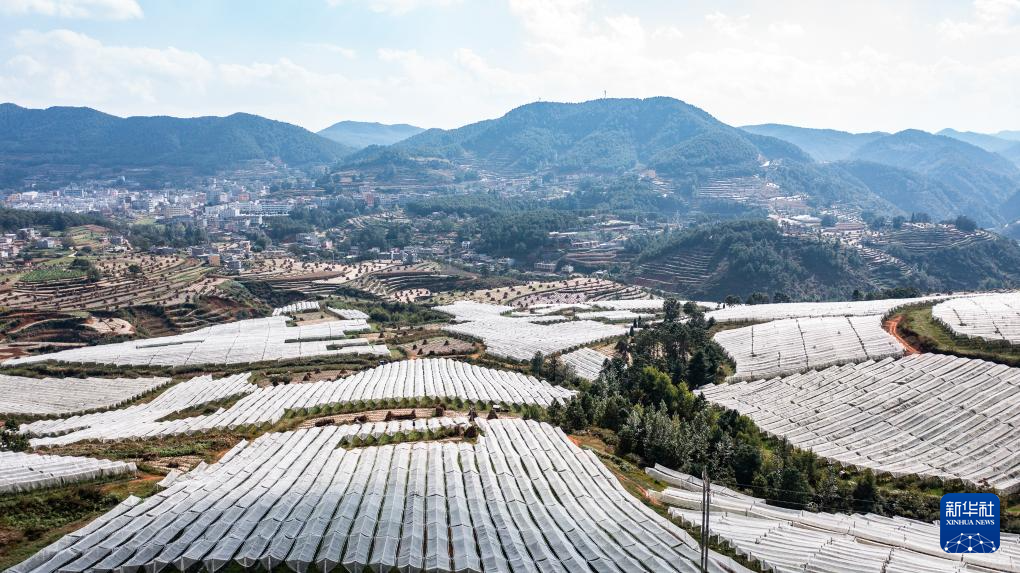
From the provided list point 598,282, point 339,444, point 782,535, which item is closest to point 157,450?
point 339,444

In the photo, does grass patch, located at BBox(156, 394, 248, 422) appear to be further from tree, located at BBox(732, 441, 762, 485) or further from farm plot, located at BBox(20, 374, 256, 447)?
tree, located at BBox(732, 441, 762, 485)

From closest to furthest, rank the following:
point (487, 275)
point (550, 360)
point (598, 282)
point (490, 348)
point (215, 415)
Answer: point (215, 415) → point (550, 360) → point (490, 348) → point (598, 282) → point (487, 275)

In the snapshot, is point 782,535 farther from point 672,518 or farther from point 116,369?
point 116,369

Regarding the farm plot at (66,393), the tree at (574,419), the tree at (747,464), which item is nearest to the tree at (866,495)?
the tree at (747,464)

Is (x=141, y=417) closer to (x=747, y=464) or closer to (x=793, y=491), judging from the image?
(x=747, y=464)

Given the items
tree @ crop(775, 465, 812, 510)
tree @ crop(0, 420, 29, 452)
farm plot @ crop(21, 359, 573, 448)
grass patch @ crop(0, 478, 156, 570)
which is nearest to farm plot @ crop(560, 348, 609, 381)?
farm plot @ crop(21, 359, 573, 448)
